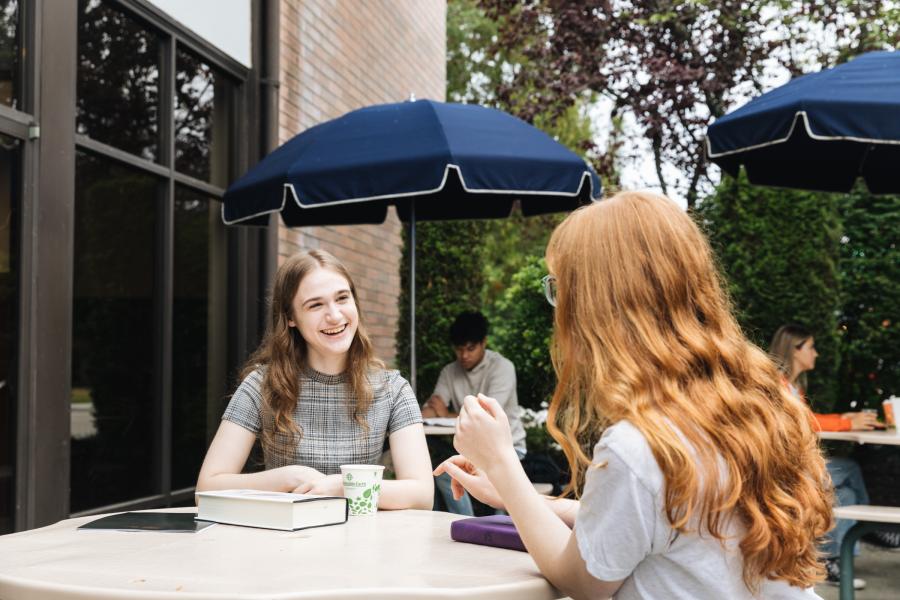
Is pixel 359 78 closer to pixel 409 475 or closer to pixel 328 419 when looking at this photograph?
pixel 328 419

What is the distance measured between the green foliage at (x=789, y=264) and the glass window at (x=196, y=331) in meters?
4.16

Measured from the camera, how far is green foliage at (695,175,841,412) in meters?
7.82

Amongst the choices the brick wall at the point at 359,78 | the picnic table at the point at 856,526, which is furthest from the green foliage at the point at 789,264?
the picnic table at the point at 856,526

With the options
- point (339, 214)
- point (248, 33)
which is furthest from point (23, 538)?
point (248, 33)

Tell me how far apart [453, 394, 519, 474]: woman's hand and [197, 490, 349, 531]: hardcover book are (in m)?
0.51

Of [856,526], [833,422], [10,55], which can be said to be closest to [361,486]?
[10,55]

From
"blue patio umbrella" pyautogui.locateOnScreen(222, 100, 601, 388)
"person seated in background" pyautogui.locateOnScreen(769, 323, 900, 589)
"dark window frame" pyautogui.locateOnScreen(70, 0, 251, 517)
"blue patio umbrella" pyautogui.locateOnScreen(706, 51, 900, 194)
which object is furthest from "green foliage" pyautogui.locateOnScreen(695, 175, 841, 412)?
"dark window frame" pyautogui.locateOnScreen(70, 0, 251, 517)

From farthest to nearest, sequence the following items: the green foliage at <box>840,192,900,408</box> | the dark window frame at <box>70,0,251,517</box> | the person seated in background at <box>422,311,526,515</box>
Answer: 1. the green foliage at <box>840,192,900,408</box>
2. the person seated in background at <box>422,311,526,515</box>
3. the dark window frame at <box>70,0,251,517</box>

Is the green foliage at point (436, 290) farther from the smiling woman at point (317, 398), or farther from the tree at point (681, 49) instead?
the smiling woman at point (317, 398)

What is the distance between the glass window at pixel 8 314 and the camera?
3.79 meters

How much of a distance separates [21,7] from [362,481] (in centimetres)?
269

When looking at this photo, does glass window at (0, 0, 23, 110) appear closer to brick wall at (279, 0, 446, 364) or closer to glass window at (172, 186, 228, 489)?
glass window at (172, 186, 228, 489)

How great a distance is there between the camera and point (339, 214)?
6.08 metres

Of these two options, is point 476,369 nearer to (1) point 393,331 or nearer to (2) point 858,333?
(1) point 393,331
